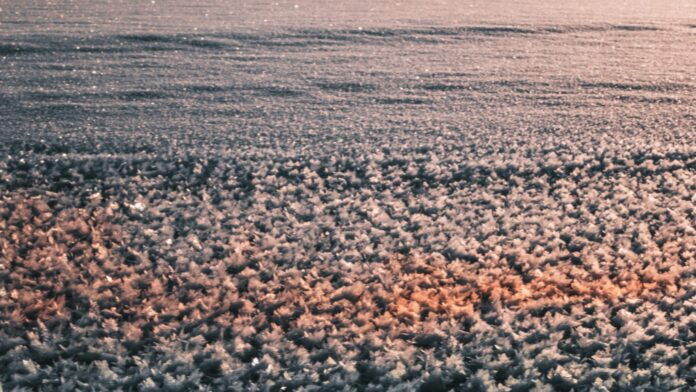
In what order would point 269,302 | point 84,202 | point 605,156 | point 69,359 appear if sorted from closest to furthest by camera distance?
point 69,359, point 269,302, point 84,202, point 605,156

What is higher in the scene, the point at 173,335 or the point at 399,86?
the point at 399,86

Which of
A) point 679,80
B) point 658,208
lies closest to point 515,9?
point 679,80

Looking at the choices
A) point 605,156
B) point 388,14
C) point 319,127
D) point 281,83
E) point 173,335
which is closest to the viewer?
point 173,335

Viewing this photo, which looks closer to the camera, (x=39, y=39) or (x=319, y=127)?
(x=319, y=127)

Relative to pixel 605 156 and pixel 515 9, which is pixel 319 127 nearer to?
pixel 605 156

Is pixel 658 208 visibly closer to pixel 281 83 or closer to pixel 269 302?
pixel 269 302

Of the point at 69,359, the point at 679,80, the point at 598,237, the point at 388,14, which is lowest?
the point at 69,359
